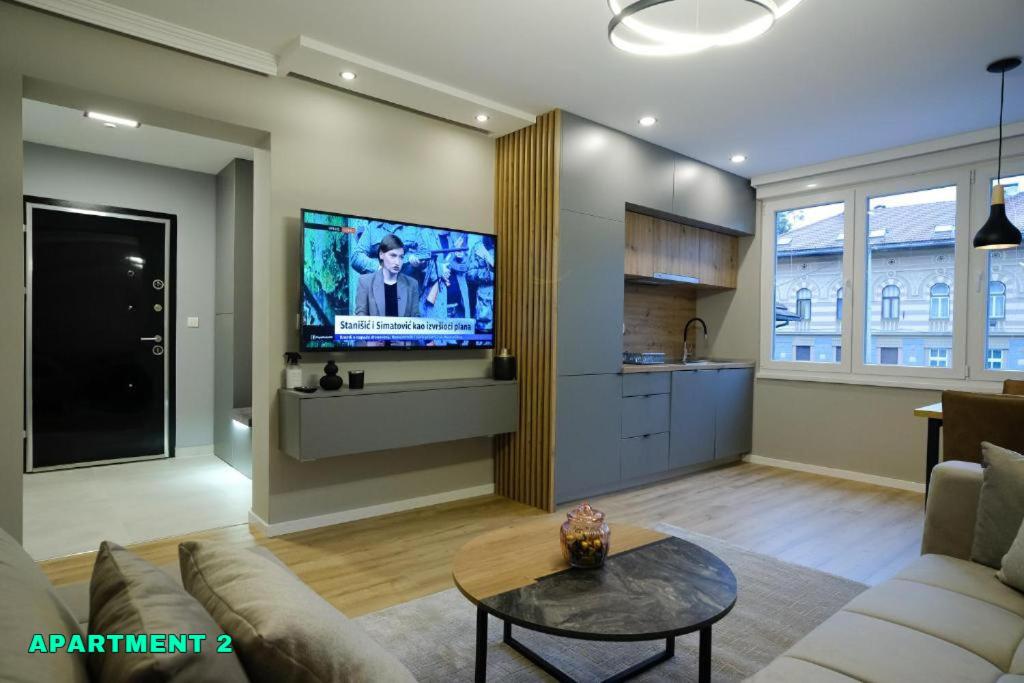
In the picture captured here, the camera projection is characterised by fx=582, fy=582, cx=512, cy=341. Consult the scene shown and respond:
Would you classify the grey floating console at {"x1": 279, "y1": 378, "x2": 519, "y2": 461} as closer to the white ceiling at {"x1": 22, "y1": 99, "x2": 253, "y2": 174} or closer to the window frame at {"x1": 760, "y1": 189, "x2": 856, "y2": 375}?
the white ceiling at {"x1": 22, "y1": 99, "x2": 253, "y2": 174}

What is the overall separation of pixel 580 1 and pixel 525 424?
2.53 meters

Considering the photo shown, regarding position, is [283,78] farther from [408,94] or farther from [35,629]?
[35,629]

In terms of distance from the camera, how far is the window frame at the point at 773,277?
4.94 m

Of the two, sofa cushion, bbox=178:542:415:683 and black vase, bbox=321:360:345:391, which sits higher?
black vase, bbox=321:360:345:391

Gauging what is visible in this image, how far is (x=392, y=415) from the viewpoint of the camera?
11.1 feet

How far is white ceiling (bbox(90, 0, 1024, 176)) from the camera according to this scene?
2.67 m

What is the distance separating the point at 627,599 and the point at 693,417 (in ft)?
11.2

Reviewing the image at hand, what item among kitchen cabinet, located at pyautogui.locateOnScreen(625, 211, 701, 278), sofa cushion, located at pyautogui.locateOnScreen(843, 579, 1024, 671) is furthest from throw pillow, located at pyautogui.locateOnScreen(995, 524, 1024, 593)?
kitchen cabinet, located at pyautogui.locateOnScreen(625, 211, 701, 278)

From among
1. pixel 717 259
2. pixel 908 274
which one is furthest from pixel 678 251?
pixel 908 274

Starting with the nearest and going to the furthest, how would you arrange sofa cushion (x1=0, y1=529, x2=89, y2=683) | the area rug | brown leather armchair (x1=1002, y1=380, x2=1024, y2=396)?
1. sofa cushion (x1=0, y1=529, x2=89, y2=683)
2. the area rug
3. brown leather armchair (x1=1002, y1=380, x2=1024, y2=396)

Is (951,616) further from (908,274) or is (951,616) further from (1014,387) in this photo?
(908,274)

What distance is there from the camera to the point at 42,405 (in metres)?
4.66

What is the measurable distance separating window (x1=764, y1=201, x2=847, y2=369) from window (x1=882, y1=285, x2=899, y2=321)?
347 millimetres

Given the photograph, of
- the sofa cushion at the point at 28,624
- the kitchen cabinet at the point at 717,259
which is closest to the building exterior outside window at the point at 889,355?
the kitchen cabinet at the point at 717,259
